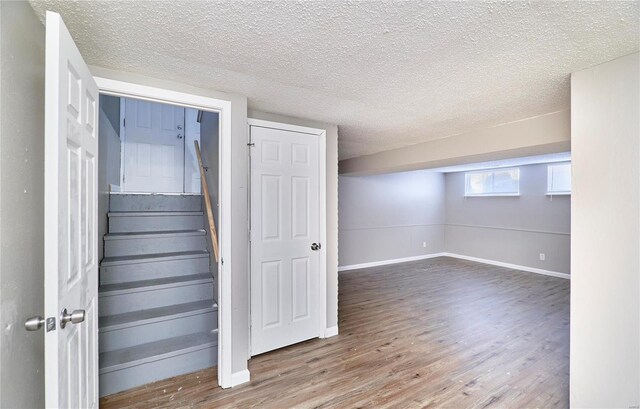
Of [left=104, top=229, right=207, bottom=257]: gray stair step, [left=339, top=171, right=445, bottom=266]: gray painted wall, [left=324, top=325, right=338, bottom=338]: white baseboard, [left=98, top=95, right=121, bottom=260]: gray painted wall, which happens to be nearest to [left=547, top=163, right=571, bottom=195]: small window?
[left=339, top=171, right=445, bottom=266]: gray painted wall

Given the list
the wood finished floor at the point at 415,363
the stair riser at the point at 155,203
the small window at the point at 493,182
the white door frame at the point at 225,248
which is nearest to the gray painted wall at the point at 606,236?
the wood finished floor at the point at 415,363

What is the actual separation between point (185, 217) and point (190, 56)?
7.36 feet

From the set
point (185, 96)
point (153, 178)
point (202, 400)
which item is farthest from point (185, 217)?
point (202, 400)

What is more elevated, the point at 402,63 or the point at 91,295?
the point at 402,63

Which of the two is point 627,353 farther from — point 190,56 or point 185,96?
point 185,96

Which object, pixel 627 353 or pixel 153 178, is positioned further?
pixel 153 178

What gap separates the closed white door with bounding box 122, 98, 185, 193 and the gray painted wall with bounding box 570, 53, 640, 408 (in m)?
4.47

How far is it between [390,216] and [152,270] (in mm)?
5150

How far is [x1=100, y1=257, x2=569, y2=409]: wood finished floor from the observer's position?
2062 millimetres

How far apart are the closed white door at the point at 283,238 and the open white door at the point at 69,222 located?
120 cm

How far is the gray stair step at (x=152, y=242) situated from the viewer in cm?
284

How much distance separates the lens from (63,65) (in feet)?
3.62

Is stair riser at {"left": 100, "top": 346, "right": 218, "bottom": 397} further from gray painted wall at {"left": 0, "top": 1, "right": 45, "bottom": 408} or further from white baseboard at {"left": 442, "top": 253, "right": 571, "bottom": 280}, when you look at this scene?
white baseboard at {"left": 442, "top": 253, "right": 571, "bottom": 280}

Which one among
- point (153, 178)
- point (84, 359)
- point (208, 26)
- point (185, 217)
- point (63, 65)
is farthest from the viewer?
point (153, 178)
